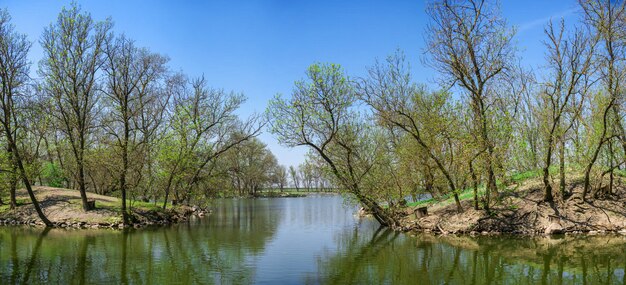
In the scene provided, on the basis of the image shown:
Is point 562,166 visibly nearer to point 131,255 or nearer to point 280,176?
point 131,255

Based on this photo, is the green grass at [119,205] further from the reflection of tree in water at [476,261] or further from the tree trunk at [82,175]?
the reflection of tree in water at [476,261]

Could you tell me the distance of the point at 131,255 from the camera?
18.4 m

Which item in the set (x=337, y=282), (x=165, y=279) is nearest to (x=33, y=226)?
(x=165, y=279)

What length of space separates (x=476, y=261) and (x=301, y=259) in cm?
656

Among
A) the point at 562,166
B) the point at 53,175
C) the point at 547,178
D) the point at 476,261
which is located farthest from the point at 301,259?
the point at 53,175

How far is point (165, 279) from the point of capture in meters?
14.0

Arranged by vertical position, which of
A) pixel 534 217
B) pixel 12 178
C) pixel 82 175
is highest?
pixel 82 175

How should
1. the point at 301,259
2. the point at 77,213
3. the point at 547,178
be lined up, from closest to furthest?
1. the point at 301,259
2. the point at 547,178
3. the point at 77,213

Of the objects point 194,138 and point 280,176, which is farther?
point 280,176

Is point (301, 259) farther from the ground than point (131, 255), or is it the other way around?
point (131, 255)

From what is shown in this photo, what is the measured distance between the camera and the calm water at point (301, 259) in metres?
14.0

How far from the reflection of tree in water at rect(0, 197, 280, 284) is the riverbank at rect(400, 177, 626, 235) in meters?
10.4

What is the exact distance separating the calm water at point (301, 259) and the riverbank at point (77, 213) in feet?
13.4

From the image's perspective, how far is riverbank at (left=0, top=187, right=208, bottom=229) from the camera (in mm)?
30141
